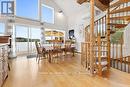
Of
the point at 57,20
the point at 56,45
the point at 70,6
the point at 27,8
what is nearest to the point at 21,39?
the point at 27,8

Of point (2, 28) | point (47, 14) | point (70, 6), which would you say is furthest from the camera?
point (47, 14)

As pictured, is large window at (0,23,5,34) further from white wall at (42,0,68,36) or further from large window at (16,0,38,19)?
white wall at (42,0,68,36)

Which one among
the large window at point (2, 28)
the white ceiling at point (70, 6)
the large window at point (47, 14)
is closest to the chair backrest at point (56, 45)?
the large window at point (2, 28)

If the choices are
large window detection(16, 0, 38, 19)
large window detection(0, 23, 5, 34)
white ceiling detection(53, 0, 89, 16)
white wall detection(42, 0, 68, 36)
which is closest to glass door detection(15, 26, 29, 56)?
large window detection(16, 0, 38, 19)

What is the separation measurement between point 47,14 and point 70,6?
1.89 meters

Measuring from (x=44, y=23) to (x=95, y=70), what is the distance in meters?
7.09

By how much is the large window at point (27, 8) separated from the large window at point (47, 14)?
0.74 m

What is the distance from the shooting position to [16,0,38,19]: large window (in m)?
9.17

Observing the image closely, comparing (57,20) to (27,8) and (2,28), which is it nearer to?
(27,8)

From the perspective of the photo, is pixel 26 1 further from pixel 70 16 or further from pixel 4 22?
pixel 70 16

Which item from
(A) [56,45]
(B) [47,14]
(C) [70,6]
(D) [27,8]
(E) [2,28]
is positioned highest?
(C) [70,6]

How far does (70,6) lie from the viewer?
36.4 ft

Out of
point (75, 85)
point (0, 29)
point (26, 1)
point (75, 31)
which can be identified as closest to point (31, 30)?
point (26, 1)

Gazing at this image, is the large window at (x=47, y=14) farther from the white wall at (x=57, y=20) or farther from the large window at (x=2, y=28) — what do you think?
the large window at (x=2, y=28)
